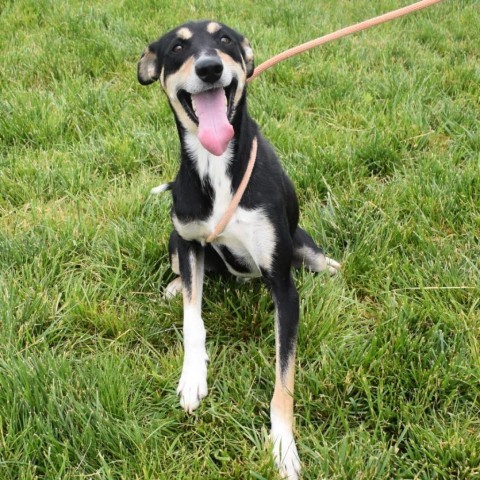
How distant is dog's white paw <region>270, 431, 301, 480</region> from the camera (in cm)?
202

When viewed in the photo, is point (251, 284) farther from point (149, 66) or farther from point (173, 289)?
point (149, 66)

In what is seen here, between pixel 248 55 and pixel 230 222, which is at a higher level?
pixel 248 55

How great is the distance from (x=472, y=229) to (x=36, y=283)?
2296mm

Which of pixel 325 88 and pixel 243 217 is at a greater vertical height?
pixel 243 217

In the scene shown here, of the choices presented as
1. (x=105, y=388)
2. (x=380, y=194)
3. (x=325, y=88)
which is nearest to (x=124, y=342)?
(x=105, y=388)

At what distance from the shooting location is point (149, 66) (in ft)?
9.27

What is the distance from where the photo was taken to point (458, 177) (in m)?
3.33

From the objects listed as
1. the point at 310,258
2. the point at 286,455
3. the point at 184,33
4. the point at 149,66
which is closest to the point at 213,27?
the point at 184,33

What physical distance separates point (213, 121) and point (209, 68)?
0.23 m

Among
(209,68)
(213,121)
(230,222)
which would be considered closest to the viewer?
(209,68)

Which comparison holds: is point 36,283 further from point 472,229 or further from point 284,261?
point 472,229

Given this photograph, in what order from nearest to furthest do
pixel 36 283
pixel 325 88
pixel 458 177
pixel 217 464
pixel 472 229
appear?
pixel 217 464, pixel 36 283, pixel 472 229, pixel 458 177, pixel 325 88

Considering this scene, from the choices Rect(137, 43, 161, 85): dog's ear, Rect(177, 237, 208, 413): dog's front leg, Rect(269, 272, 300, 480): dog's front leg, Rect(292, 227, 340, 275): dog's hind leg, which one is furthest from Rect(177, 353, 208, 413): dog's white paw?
A: Rect(137, 43, 161, 85): dog's ear

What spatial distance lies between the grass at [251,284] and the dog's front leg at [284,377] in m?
0.06
